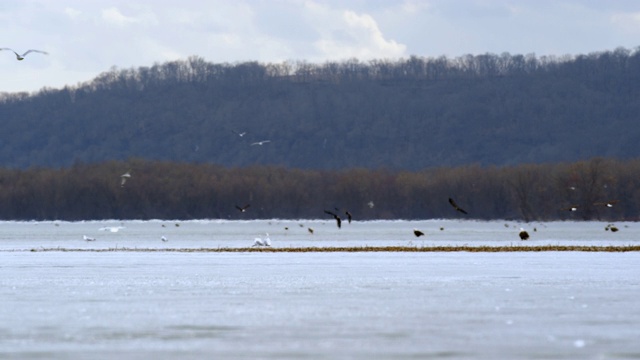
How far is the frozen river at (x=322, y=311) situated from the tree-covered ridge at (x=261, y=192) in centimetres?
11105

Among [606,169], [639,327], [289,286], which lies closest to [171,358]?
[639,327]

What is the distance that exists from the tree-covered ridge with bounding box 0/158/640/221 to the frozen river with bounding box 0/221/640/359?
111 meters

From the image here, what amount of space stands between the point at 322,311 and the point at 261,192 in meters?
141

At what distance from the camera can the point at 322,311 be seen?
1730 centimetres

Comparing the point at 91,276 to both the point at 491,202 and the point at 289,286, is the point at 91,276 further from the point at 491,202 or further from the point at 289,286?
the point at 491,202

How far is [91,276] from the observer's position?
25000 millimetres

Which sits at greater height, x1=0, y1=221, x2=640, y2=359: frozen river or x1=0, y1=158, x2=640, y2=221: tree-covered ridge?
x1=0, y1=158, x2=640, y2=221: tree-covered ridge

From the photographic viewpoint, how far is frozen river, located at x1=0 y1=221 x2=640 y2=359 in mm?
13539

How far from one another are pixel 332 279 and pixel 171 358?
37.3 feet

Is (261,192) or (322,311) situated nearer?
(322,311)

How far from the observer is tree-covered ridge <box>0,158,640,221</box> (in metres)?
144

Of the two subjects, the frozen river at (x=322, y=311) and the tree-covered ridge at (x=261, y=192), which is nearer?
the frozen river at (x=322, y=311)

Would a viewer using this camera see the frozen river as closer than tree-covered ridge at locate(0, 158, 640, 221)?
Yes

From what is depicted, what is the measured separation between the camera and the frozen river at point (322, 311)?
13539 millimetres
